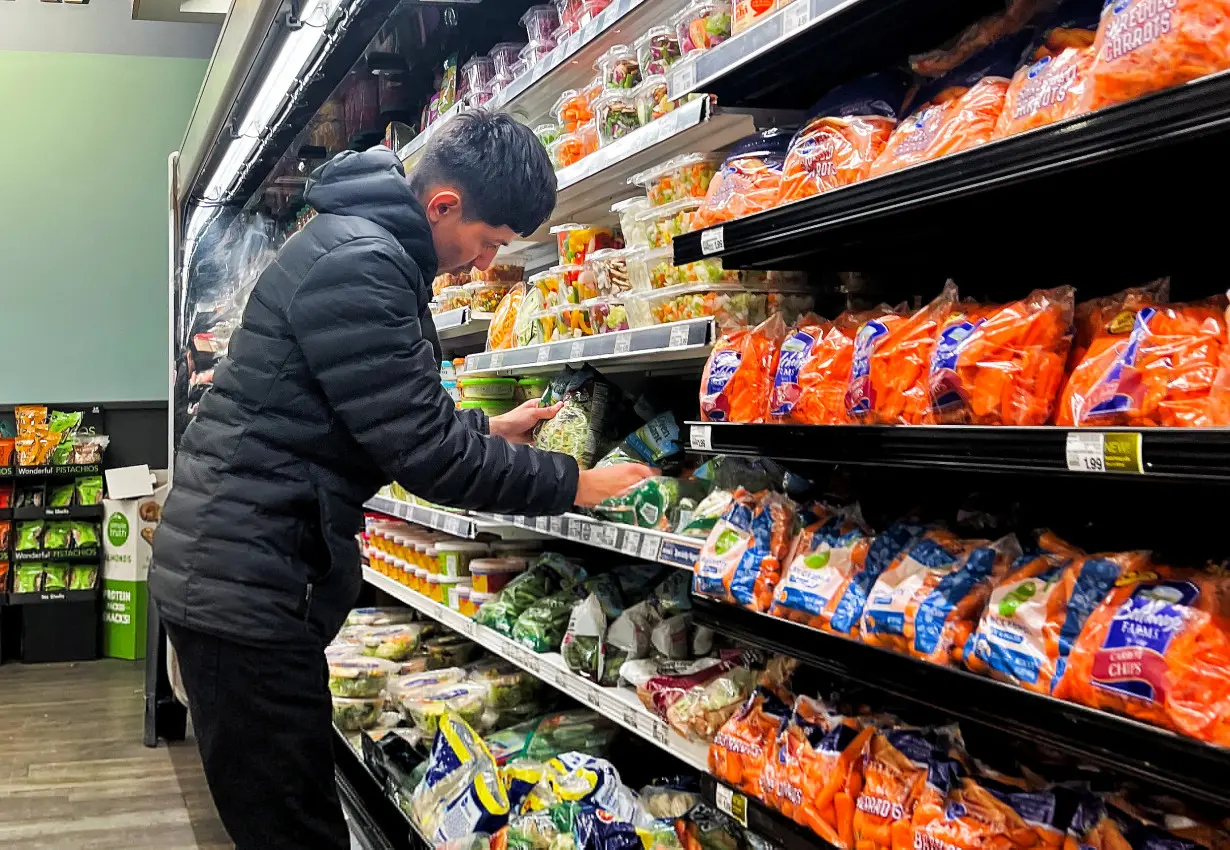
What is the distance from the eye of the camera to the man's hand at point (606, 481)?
6.66 ft

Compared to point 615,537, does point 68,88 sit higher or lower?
higher

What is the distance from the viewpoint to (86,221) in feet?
24.8

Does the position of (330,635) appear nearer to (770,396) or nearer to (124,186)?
(770,396)

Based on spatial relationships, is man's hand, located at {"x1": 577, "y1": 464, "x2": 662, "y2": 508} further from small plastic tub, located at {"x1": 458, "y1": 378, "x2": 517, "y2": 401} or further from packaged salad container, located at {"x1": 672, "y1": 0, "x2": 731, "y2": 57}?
small plastic tub, located at {"x1": 458, "y1": 378, "x2": 517, "y2": 401}

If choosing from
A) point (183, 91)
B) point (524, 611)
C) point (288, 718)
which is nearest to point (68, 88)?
point (183, 91)

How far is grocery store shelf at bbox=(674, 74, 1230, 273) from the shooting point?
3.18 feet

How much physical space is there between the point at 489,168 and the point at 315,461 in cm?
64

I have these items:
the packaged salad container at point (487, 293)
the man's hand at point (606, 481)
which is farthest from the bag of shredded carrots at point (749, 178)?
the packaged salad container at point (487, 293)

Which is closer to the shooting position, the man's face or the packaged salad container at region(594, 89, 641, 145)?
the man's face

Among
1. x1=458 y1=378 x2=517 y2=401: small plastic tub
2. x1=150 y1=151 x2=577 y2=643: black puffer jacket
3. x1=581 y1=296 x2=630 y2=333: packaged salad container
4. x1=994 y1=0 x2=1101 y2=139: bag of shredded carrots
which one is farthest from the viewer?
x1=458 y1=378 x2=517 y2=401: small plastic tub

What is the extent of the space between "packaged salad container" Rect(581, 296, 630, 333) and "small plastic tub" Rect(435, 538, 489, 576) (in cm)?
116

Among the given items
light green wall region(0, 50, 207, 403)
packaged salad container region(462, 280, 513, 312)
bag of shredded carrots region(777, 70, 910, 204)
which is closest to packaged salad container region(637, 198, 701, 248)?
bag of shredded carrots region(777, 70, 910, 204)

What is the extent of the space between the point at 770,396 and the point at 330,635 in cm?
107

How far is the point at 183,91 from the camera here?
7.82m
